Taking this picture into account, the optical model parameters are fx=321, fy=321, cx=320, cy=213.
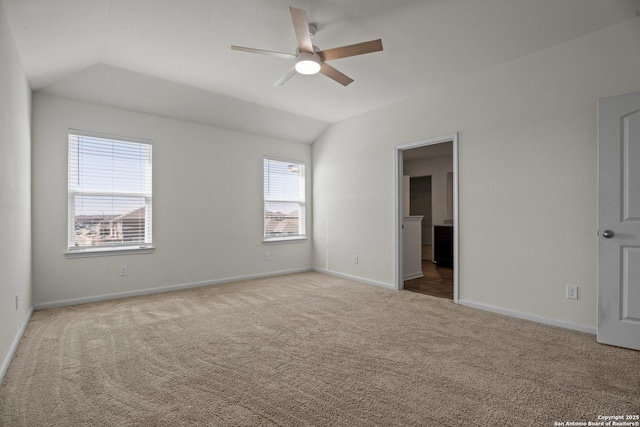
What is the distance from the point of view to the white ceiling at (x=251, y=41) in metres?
2.53

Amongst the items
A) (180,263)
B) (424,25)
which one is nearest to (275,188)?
(180,263)

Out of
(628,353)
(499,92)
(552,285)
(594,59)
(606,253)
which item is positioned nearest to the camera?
(628,353)

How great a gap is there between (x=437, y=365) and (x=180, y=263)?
3717mm

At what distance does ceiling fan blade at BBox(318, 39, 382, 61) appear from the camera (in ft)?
8.16

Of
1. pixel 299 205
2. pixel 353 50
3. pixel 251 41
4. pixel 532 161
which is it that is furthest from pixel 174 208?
pixel 532 161

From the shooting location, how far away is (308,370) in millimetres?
2236

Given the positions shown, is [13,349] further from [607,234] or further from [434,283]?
[434,283]

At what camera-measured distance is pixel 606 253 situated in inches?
105

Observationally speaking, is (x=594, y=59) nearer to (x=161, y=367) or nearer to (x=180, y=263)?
(x=161, y=367)

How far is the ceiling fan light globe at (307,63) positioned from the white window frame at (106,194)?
268 centimetres

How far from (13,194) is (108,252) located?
1.60 metres

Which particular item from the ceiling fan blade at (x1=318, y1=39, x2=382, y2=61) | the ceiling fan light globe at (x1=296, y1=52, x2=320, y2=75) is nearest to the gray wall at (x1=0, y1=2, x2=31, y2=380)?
the ceiling fan light globe at (x1=296, y1=52, x2=320, y2=75)

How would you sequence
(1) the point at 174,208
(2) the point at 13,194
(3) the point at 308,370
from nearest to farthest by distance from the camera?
(3) the point at 308,370, (2) the point at 13,194, (1) the point at 174,208

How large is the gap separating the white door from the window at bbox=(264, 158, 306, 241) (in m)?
4.31
